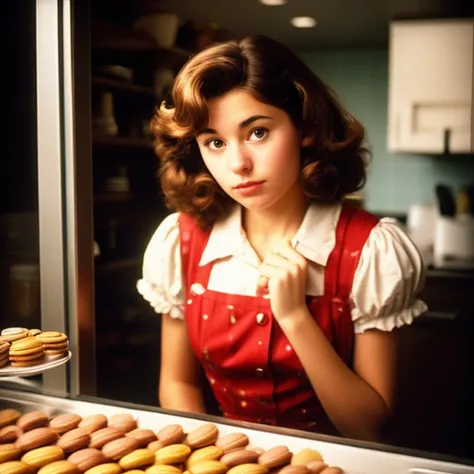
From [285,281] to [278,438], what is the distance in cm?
28

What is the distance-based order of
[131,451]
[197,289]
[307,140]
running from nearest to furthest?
[131,451] → [307,140] → [197,289]

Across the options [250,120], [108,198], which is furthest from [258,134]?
[108,198]

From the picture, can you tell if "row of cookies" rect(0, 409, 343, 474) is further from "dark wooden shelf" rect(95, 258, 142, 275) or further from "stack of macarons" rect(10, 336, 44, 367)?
"dark wooden shelf" rect(95, 258, 142, 275)

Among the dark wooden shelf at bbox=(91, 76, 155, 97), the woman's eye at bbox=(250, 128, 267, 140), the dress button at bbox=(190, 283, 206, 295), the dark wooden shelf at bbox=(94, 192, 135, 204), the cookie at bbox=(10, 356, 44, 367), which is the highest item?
the dark wooden shelf at bbox=(91, 76, 155, 97)

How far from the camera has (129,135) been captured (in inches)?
57.6

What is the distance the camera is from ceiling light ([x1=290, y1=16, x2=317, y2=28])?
4.19ft

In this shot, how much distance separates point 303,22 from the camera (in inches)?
50.4

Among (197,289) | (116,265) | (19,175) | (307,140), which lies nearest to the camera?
(307,140)

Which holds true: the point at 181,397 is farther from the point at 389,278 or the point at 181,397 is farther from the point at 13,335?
the point at 389,278

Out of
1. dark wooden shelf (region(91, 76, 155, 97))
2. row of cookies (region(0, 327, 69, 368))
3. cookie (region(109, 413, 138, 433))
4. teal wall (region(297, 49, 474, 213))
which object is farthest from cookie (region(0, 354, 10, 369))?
teal wall (region(297, 49, 474, 213))

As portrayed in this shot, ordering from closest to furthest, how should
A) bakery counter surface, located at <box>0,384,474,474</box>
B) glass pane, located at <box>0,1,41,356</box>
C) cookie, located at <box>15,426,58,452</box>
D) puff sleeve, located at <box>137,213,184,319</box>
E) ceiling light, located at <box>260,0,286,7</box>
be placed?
bakery counter surface, located at <box>0,384,474,474</box> → cookie, located at <box>15,426,58,452</box> → ceiling light, located at <box>260,0,286,7</box> → puff sleeve, located at <box>137,213,184,319</box> → glass pane, located at <box>0,1,41,356</box>

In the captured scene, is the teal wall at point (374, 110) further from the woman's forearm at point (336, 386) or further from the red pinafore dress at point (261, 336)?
the woman's forearm at point (336, 386)

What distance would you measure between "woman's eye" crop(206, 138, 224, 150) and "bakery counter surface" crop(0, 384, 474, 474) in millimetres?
491

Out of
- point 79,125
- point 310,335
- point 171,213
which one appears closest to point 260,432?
point 310,335
